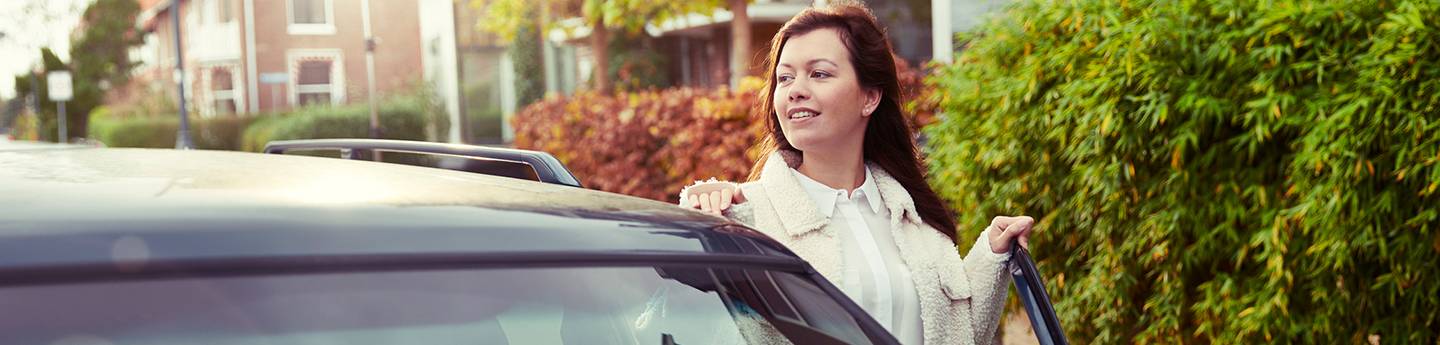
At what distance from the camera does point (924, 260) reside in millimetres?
2662

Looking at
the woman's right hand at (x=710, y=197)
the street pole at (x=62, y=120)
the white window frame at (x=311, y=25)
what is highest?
the white window frame at (x=311, y=25)

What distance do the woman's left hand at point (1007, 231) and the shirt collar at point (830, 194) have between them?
0.26m

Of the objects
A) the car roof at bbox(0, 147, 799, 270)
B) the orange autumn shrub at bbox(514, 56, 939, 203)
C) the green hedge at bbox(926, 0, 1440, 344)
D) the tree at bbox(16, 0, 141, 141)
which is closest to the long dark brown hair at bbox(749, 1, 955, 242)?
the car roof at bbox(0, 147, 799, 270)

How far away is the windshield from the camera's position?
1.21m

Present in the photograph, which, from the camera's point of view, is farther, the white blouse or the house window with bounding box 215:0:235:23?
the house window with bounding box 215:0:235:23

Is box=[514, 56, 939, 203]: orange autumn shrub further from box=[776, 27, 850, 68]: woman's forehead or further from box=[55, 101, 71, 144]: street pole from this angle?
box=[55, 101, 71, 144]: street pole

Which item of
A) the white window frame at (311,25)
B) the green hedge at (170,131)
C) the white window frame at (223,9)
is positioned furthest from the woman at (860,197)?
the white window frame at (223,9)

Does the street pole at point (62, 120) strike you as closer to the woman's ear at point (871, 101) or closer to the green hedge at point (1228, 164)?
the green hedge at point (1228, 164)

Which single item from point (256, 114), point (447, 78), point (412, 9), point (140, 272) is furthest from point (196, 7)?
point (140, 272)

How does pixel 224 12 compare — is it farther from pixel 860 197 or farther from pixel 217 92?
pixel 860 197

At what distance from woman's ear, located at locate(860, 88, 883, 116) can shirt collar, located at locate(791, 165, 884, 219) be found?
0.43 ft

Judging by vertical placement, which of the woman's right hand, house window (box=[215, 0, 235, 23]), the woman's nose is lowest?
the woman's right hand

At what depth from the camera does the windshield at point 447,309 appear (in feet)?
3.98

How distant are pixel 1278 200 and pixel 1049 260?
3.55 ft
